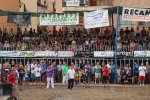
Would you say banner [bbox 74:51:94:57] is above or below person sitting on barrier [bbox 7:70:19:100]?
above

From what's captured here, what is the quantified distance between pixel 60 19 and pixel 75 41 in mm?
3043

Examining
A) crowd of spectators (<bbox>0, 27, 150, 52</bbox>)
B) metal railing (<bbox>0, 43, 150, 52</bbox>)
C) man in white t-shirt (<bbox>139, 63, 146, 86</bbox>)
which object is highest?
crowd of spectators (<bbox>0, 27, 150, 52</bbox>)

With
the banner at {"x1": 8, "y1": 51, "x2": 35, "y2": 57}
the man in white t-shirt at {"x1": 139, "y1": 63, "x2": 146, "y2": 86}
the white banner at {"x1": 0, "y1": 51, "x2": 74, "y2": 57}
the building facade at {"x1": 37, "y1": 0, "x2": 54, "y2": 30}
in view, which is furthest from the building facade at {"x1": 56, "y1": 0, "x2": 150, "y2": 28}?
the building facade at {"x1": 37, "y1": 0, "x2": 54, "y2": 30}

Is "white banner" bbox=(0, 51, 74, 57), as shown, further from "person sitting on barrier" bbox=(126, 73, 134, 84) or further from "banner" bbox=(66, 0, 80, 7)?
"banner" bbox=(66, 0, 80, 7)

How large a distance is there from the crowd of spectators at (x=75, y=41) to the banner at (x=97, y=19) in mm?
2019

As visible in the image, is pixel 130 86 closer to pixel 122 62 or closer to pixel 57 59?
pixel 122 62

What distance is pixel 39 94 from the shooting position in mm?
19750

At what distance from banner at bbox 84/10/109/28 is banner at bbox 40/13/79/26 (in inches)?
34.2

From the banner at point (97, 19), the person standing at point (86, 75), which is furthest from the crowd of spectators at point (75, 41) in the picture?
the person standing at point (86, 75)

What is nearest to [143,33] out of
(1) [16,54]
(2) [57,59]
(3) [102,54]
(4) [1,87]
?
(3) [102,54]

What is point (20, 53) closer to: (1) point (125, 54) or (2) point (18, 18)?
(2) point (18, 18)

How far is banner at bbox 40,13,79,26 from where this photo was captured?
2623 centimetres

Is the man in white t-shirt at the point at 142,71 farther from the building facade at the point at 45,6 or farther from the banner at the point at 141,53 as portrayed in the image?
the building facade at the point at 45,6

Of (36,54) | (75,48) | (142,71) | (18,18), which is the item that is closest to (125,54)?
(142,71)
